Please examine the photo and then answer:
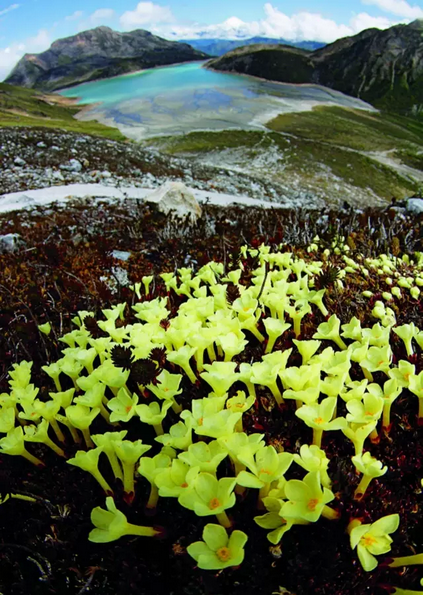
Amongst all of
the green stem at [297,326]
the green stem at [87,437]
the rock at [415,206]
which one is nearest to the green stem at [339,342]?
the green stem at [297,326]

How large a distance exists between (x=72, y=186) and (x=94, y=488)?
18425 mm

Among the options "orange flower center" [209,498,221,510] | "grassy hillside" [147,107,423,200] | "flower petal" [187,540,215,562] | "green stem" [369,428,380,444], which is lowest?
"flower petal" [187,540,215,562]

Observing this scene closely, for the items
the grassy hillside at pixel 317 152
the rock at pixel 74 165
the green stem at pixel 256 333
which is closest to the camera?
the green stem at pixel 256 333

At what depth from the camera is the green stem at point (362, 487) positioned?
201 cm

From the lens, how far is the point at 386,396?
7.63ft

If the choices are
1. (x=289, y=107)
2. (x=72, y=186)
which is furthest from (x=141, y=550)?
(x=289, y=107)

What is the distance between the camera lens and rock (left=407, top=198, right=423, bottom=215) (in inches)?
405

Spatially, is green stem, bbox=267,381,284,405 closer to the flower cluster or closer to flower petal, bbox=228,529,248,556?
the flower cluster

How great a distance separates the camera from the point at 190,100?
110688 millimetres

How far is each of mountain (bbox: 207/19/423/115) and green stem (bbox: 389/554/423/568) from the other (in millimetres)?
172759

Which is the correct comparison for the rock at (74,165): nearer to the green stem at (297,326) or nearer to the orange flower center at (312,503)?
the green stem at (297,326)

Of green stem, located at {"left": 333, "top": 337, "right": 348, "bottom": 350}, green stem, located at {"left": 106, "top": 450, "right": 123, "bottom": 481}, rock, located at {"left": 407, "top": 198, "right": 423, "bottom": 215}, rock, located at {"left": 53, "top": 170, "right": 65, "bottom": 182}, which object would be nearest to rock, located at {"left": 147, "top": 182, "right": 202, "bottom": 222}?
rock, located at {"left": 407, "top": 198, "right": 423, "bottom": 215}

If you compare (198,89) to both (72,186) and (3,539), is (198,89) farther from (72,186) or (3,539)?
(3,539)

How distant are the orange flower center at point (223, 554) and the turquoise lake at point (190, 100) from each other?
269 feet
